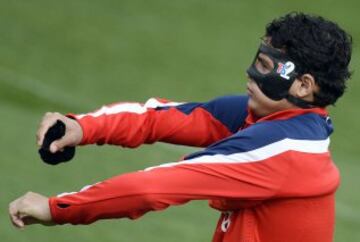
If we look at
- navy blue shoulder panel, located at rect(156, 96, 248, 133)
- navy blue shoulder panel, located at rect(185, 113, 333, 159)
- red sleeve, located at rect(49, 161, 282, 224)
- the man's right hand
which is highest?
the man's right hand

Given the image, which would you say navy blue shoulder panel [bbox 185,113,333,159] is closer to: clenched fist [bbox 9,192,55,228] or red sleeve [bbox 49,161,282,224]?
red sleeve [bbox 49,161,282,224]

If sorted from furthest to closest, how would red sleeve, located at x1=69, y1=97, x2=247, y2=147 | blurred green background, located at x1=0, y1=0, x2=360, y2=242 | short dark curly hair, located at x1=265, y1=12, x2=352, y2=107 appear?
blurred green background, located at x1=0, y1=0, x2=360, y2=242 → red sleeve, located at x1=69, y1=97, x2=247, y2=147 → short dark curly hair, located at x1=265, y1=12, x2=352, y2=107

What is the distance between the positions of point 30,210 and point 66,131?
1.52ft

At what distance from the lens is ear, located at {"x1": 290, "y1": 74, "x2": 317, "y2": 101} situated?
4285 mm

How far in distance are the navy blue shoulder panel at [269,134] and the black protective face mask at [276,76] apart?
0.14 m

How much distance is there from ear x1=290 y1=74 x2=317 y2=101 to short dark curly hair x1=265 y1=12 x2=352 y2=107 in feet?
0.07

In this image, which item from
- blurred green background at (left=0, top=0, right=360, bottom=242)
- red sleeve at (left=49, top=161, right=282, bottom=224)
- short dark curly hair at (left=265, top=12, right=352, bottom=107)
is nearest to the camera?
red sleeve at (left=49, top=161, right=282, bottom=224)

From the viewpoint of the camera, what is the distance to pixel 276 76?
430 cm

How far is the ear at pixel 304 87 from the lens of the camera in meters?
4.29

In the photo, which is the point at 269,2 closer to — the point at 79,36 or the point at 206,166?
the point at 79,36

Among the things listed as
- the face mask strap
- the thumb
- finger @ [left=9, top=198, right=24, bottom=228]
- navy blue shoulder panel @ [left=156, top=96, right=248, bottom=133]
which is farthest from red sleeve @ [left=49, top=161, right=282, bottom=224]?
navy blue shoulder panel @ [left=156, top=96, right=248, bottom=133]

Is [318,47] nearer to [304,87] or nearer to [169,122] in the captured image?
[304,87]

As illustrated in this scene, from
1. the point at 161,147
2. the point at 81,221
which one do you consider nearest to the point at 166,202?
the point at 81,221

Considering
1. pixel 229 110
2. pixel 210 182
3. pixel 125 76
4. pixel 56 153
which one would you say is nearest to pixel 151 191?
pixel 210 182
